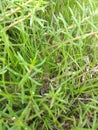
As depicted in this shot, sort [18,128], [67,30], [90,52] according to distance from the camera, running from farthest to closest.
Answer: [90,52]
[67,30]
[18,128]

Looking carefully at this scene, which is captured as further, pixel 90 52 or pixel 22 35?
pixel 90 52

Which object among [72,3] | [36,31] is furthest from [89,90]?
[72,3]

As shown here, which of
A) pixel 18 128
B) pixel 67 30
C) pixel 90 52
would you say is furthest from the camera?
pixel 90 52

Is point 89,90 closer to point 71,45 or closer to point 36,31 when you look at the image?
point 71,45

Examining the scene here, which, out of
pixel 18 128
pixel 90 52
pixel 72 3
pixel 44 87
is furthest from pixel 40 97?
pixel 72 3

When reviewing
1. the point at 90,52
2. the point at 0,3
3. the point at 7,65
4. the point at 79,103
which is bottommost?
the point at 79,103

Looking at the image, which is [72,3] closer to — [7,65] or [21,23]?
[21,23]

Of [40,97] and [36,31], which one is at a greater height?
[36,31]
